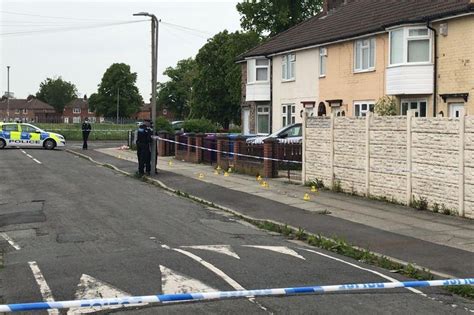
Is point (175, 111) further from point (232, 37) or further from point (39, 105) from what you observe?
point (232, 37)

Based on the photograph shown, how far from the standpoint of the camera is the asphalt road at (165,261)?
648 cm

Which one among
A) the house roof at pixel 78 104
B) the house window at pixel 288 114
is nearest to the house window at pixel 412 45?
the house window at pixel 288 114

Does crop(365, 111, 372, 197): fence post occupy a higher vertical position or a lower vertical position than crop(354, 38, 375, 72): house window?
lower

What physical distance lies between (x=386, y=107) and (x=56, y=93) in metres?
136

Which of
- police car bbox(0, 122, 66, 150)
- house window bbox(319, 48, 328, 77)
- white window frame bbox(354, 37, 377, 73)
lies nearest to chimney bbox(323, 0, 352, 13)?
house window bbox(319, 48, 328, 77)

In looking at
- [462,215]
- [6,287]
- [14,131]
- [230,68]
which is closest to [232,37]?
[230,68]

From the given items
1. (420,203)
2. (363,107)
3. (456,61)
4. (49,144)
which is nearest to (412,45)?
(456,61)

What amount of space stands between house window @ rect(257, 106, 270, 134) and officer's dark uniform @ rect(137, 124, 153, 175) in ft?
52.5

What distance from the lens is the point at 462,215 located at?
12352mm

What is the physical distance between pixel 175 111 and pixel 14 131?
9413 cm

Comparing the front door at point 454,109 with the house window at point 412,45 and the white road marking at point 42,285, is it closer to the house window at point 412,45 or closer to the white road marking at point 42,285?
the house window at point 412,45

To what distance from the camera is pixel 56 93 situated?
149 meters

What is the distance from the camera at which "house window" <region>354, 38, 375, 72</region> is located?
2684cm

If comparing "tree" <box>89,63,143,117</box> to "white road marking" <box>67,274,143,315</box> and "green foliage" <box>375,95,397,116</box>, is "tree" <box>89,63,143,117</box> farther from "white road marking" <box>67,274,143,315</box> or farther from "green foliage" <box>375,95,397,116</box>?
"white road marking" <box>67,274,143,315</box>
